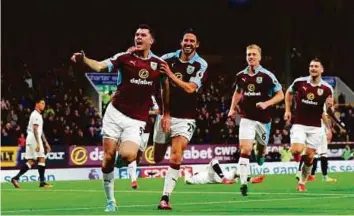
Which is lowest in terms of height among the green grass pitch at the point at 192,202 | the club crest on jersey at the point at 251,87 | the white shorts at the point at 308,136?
the green grass pitch at the point at 192,202

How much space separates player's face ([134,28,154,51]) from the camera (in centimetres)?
1247

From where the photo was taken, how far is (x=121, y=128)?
12445 millimetres

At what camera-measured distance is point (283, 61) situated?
47.8 metres

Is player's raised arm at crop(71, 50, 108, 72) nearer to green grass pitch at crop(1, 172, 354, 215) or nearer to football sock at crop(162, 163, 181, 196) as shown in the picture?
green grass pitch at crop(1, 172, 354, 215)

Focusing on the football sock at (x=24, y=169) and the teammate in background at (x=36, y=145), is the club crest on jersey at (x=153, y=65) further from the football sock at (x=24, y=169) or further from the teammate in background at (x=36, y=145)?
the football sock at (x=24, y=169)

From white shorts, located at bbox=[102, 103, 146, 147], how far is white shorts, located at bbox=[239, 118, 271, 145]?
15.7ft

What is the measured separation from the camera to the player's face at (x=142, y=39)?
1247cm

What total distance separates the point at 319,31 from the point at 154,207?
126 feet

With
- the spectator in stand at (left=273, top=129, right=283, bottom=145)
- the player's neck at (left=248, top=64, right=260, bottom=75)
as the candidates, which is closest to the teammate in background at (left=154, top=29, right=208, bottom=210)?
the player's neck at (left=248, top=64, right=260, bottom=75)

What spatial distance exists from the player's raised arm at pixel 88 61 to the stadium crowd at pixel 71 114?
715 inches

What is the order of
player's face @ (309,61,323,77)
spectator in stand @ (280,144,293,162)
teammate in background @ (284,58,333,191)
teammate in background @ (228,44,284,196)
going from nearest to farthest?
teammate in background @ (228,44,284,196)
player's face @ (309,61,323,77)
teammate in background @ (284,58,333,191)
spectator in stand @ (280,144,293,162)

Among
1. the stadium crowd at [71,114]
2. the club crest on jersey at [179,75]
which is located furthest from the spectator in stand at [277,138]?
the club crest on jersey at [179,75]

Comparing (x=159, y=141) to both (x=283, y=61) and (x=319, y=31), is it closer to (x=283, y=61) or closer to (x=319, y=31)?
(x=283, y=61)

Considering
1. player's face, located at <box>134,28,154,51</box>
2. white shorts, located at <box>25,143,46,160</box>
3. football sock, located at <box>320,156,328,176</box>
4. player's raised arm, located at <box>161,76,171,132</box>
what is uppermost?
player's face, located at <box>134,28,154,51</box>
